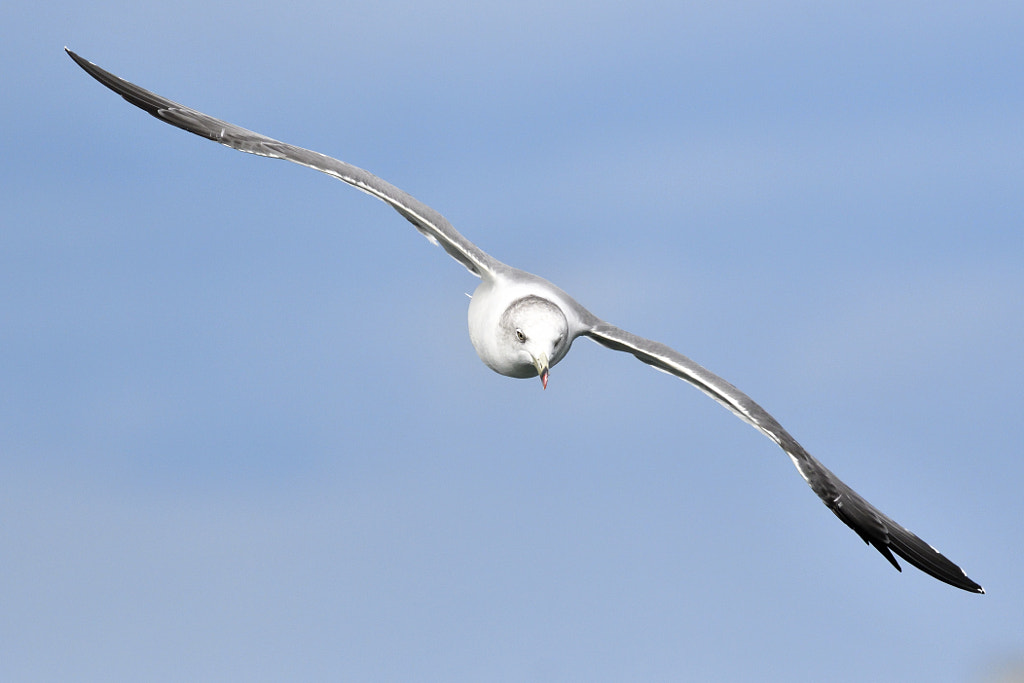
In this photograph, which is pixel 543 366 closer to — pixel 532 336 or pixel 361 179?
pixel 532 336

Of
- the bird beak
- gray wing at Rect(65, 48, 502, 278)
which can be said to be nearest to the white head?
the bird beak

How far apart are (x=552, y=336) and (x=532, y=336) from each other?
271 millimetres

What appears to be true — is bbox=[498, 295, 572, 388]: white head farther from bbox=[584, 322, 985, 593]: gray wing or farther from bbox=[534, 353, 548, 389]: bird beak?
bbox=[584, 322, 985, 593]: gray wing

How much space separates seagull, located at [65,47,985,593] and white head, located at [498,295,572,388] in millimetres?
14

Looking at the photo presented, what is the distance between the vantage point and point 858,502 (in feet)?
64.1

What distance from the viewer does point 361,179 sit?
1952 centimetres

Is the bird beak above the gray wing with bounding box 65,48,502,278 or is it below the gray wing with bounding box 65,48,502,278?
below

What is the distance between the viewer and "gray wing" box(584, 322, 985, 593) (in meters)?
18.9

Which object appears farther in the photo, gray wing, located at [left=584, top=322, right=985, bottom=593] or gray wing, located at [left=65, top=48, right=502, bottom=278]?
gray wing, located at [left=65, top=48, right=502, bottom=278]

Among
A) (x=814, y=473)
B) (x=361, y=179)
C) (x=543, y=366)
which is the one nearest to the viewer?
(x=543, y=366)

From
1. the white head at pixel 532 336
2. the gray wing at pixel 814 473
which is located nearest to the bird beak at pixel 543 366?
the white head at pixel 532 336

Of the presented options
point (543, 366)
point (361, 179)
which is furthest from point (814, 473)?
point (361, 179)

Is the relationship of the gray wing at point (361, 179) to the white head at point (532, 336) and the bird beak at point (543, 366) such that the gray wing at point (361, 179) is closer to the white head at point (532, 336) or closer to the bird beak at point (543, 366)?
the white head at point (532, 336)

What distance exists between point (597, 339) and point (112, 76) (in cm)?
930
